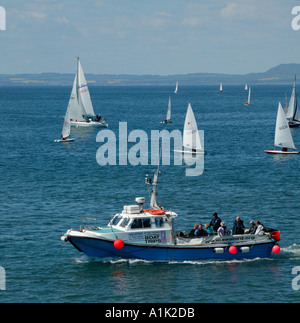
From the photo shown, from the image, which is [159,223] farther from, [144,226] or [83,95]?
[83,95]

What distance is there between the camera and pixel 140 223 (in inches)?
1563

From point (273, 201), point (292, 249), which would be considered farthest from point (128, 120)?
point (292, 249)

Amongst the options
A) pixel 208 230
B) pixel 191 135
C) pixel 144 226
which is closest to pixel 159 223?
pixel 144 226

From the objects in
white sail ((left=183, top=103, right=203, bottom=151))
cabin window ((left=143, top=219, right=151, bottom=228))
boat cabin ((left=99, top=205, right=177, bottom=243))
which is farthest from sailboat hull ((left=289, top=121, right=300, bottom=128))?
cabin window ((left=143, top=219, right=151, bottom=228))

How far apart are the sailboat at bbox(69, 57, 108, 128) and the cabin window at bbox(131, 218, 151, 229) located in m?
88.5

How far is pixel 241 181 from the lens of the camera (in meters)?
67.9

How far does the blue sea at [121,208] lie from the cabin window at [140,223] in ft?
7.39

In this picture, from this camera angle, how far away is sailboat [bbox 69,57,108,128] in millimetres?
127562

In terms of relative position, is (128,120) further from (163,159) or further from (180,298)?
(180,298)

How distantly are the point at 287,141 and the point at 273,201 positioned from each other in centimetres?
3243

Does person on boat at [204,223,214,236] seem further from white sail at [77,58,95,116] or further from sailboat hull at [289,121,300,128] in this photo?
Result: white sail at [77,58,95,116]

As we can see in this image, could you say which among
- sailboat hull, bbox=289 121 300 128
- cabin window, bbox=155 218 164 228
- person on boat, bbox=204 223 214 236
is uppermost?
sailboat hull, bbox=289 121 300 128

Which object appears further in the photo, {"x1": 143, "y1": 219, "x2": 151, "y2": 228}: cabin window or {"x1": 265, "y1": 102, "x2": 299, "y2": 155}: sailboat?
{"x1": 265, "y1": 102, "x2": 299, "y2": 155}: sailboat

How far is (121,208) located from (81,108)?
77.6m
